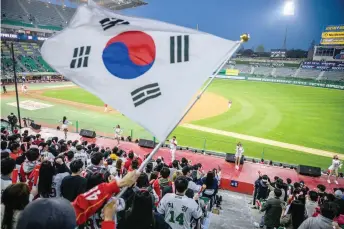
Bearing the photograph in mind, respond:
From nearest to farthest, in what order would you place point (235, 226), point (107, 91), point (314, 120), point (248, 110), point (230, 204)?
point (107, 91) → point (235, 226) → point (230, 204) → point (314, 120) → point (248, 110)

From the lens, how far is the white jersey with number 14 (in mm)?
4320

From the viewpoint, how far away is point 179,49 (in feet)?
14.4

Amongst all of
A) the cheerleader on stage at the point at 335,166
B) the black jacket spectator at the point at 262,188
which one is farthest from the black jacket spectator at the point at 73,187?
the cheerleader on stage at the point at 335,166

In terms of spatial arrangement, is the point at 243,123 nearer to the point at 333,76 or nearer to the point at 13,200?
the point at 13,200

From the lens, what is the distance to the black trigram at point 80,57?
14.7ft

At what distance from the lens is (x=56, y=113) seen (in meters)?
26.0

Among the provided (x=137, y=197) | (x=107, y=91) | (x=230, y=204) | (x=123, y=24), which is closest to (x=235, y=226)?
(x=230, y=204)

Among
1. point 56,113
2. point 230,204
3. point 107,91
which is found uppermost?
point 107,91

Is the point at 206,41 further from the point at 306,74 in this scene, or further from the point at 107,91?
the point at 306,74

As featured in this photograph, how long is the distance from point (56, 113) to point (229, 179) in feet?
65.8

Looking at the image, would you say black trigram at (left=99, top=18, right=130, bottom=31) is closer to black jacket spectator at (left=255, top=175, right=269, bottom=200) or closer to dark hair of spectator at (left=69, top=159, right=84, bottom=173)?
dark hair of spectator at (left=69, top=159, right=84, bottom=173)

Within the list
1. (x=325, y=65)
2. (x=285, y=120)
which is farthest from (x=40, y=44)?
(x=325, y=65)

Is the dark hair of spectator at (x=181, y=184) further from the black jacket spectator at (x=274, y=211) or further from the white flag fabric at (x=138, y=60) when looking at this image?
the black jacket spectator at (x=274, y=211)

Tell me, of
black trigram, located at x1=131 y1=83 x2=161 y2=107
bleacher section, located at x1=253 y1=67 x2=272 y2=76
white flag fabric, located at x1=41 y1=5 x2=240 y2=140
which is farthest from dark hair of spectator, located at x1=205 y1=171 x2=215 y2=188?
bleacher section, located at x1=253 y1=67 x2=272 y2=76
